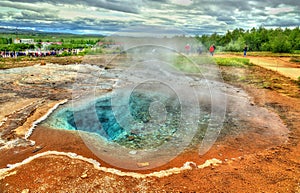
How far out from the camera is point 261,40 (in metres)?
42.9

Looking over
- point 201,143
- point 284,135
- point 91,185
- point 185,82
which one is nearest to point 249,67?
point 185,82

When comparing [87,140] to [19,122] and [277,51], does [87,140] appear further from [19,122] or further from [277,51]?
[277,51]

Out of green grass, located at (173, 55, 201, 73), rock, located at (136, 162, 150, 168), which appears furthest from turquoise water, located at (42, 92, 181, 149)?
green grass, located at (173, 55, 201, 73)

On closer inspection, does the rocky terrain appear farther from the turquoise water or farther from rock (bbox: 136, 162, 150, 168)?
the turquoise water

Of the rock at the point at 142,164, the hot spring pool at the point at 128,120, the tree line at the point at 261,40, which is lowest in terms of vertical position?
the hot spring pool at the point at 128,120

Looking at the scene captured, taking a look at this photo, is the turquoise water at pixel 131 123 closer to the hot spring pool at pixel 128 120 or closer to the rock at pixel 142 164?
the hot spring pool at pixel 128 120

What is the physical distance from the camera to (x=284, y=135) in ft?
27.2

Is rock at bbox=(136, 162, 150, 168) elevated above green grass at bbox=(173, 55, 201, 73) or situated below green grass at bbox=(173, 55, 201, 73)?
below

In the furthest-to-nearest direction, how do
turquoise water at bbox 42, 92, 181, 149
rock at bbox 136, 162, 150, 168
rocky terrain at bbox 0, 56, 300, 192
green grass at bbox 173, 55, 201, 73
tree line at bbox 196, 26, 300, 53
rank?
tree line at bbox 196, 26, 300, 53 < green grass at bbox 173, 55, 201, 73 < turquoise water at bbox 42, 92, 181, 149 < rock at bbox 136, 162, 150, 168 < rocky terrain at bbox 0, 56, 300, 192

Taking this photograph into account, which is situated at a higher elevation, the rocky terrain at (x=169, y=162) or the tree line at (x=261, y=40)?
the tree line at (x=261, y=40)

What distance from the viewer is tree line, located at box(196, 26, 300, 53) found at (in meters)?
36.8

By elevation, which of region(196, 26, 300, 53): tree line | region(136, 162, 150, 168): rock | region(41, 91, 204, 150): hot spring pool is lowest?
region(41, 91, 204, 150): hot spring pool

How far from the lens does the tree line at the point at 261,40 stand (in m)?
36.8

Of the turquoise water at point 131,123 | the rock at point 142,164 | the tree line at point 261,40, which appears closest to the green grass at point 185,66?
the turquoise water at point 131,123
